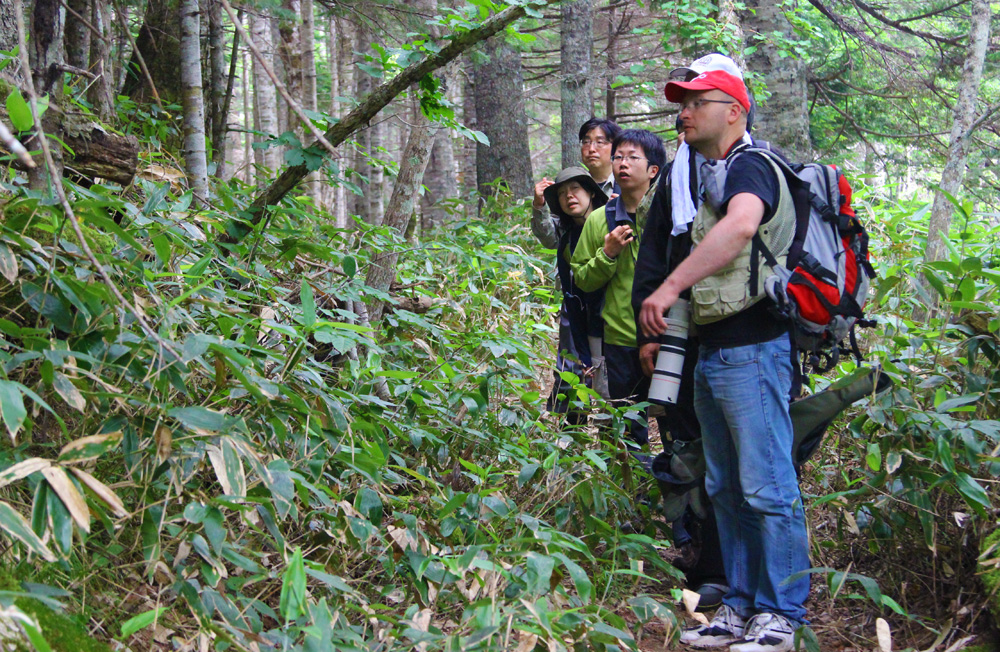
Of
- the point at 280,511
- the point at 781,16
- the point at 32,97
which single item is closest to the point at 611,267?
the point at 280,511

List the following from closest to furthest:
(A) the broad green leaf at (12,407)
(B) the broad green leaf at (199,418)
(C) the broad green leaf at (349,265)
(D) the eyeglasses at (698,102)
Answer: (A) the broad green leaf at (12,407) < (B) the broad green leaf at (199,418) < (D) the eyeglasses at (698,102) < (C) the broad green leaf at (349,265)

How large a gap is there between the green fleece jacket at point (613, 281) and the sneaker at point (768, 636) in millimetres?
1705

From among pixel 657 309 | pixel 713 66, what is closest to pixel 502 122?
pixel 713 66

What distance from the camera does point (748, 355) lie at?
11.2ft

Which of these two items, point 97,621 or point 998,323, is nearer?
point 97,621

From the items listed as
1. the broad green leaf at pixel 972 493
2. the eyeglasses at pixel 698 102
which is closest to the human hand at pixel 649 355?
the eyeglasses at pixel 698 102

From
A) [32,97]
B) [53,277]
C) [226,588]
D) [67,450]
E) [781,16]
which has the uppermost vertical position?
[781,16]

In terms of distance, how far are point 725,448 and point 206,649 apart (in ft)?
7.41

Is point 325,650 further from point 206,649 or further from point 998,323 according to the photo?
point 998,323

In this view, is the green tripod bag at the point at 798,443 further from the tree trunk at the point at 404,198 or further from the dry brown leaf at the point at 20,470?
the dry brown leaf at the point at 20,470

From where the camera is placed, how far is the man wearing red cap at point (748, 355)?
→ 3338 millimetres

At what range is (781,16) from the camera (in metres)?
8.57

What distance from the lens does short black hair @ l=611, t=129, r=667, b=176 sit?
4.66 metres

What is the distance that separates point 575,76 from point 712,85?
7.38 m
